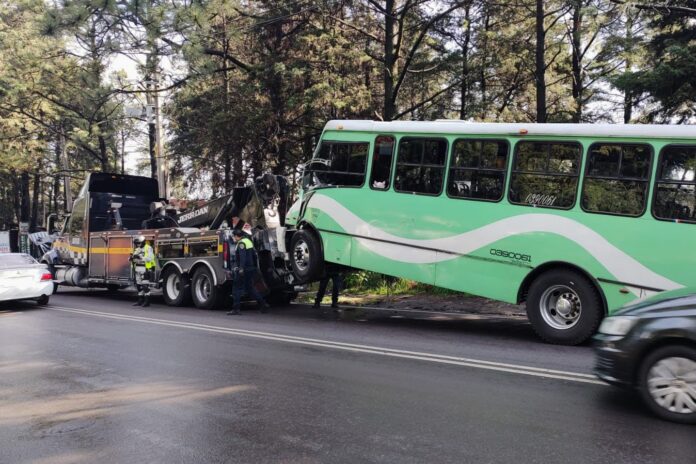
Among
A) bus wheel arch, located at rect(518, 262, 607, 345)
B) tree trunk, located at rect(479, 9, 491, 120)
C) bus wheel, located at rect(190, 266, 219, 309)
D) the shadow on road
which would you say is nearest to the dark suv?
bus wheel arch, located at rect(518, 262, 607, 345)

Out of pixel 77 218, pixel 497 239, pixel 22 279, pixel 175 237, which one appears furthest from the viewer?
pixel 77 218

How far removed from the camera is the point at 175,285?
1446 cm

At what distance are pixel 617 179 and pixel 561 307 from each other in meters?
2.01

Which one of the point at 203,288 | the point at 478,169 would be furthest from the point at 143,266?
the point at 478,169

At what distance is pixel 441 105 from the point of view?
67.1 ft

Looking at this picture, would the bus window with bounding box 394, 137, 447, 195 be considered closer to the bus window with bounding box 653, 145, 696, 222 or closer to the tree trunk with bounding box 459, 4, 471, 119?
the bus window with bounding box 653, 145, 696, 222

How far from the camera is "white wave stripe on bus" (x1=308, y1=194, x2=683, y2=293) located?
809cm

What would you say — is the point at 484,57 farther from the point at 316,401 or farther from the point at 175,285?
the point at 316,401

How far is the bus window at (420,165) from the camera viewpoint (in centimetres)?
987

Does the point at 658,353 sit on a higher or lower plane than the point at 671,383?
higher

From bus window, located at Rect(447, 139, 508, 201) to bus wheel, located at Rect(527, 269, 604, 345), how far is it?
60.9 inches

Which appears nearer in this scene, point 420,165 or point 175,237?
point 420,165

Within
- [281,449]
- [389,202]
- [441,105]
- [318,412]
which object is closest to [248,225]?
[389,202]

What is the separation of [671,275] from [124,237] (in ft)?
43.0
